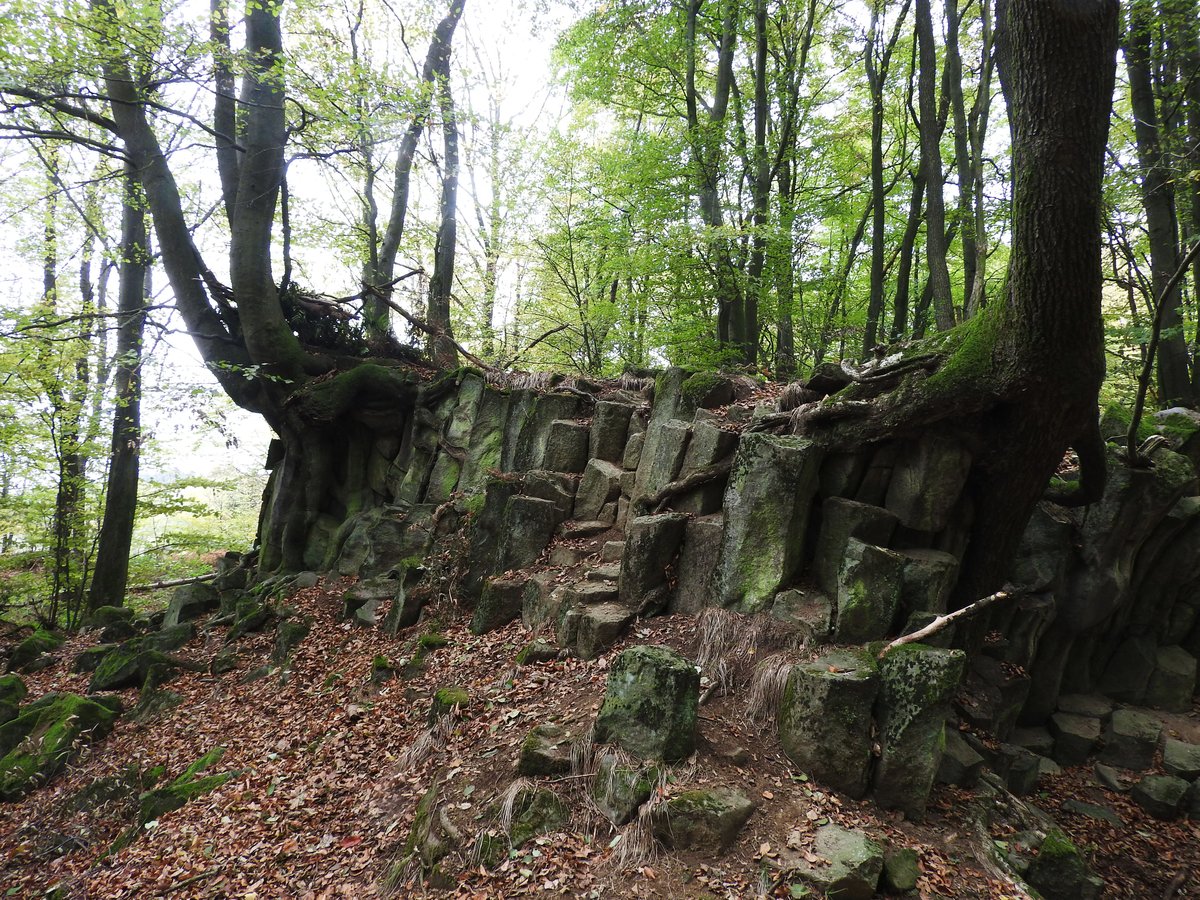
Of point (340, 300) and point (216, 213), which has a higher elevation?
point (216, 213)

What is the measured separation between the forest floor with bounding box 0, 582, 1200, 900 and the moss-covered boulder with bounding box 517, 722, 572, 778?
13 cm

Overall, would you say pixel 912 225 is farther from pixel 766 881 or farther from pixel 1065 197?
pixel 766 881

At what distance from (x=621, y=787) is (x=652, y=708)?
1.90ft

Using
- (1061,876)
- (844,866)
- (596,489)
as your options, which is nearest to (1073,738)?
(1061,876)

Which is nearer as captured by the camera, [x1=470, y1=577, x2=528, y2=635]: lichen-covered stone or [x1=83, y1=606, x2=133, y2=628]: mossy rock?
[x1=470, y1=577, x2=528, y2=635]: lichen-covered stone

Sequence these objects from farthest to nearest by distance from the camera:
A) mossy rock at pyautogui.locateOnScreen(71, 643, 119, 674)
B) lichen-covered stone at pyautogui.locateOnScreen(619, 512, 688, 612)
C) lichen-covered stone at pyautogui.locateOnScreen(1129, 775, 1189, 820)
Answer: mossy rock at pyautogui.locateOnScreen(71, 643, 119, 674) → lichen-covered stone at pyautogui.locateOnScreen(1129, 775, 1189, 820) → lichen-covered stone at pyautogui.locateOnScreen(619, 512, 688, 612)

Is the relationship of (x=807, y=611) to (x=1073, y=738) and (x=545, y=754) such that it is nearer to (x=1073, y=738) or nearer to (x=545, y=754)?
(x=545, y=754)

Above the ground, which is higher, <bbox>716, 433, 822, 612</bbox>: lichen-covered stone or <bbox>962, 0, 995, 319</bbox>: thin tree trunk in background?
<bbox>962, 0, 995, 319</bbox>: thin tree trunk in background

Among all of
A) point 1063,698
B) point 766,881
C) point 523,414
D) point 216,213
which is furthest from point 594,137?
point 766,881

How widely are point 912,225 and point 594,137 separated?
46.4 feet

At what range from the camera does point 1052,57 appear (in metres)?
4.46

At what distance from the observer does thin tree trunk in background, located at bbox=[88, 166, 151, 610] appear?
515 inches

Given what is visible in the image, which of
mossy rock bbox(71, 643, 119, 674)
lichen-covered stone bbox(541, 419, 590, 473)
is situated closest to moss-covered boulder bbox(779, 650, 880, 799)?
lichen-covered stone bbox(541, 419, 590, 473)

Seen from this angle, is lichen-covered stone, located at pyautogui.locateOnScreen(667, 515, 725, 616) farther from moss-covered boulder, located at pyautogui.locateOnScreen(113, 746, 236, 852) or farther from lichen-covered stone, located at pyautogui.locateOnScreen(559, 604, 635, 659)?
moss-covered boulder, located at pyautogui.locateOnScreen(113, 746, 236, 852)
